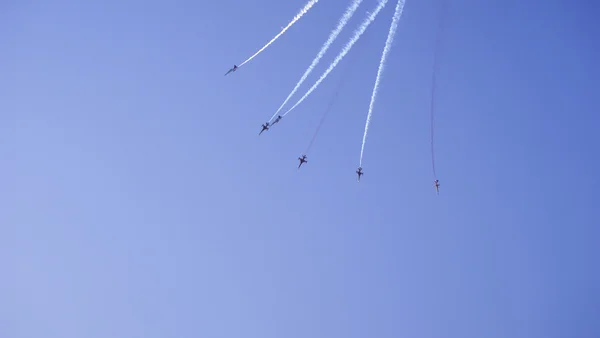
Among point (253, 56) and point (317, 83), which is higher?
point (253, 56)

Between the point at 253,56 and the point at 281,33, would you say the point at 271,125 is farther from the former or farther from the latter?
the point at 281,33

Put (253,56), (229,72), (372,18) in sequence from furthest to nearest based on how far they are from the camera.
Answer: (229,72) → (253,56) → (372,18)

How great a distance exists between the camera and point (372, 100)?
2752 centimetres

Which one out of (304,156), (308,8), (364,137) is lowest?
(364,137)

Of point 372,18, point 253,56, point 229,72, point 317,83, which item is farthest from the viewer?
point 229,72

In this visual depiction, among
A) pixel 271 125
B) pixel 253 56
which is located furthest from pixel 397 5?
pixel 271 125

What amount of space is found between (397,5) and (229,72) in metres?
13.1

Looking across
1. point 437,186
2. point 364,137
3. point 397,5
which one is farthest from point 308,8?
point 437,186

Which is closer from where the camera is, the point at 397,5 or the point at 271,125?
the point at 397,5

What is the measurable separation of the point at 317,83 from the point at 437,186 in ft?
45.8

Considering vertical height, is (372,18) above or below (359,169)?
above

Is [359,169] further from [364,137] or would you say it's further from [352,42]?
[352,42]

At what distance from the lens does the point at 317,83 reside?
26891 millimetres

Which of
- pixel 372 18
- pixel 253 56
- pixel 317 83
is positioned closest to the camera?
pixel 372 18
